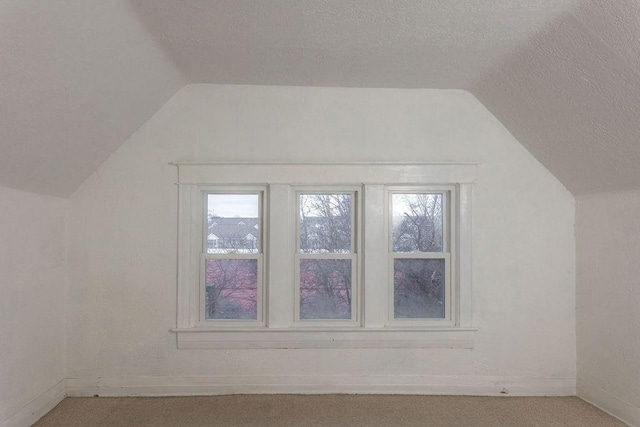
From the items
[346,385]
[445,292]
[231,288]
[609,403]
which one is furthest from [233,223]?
[609,403]

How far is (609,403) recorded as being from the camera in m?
3.47

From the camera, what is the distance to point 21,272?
124 inches

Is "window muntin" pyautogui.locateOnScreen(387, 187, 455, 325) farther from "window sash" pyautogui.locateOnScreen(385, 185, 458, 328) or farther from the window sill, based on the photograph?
the window sill

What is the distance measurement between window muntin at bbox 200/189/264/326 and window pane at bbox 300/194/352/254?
0.36m

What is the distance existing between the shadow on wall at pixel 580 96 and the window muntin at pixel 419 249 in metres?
0.83

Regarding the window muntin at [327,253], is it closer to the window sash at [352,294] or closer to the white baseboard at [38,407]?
the window sash at [352,294]

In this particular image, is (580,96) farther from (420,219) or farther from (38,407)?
(38,407)

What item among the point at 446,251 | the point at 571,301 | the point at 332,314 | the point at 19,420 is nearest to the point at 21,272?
the point at 19,420

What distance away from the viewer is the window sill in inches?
149

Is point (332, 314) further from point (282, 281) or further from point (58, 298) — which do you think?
point (58, 298)

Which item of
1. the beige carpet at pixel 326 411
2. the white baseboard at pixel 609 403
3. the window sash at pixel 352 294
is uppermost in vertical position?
the window sash at pixel 352 294

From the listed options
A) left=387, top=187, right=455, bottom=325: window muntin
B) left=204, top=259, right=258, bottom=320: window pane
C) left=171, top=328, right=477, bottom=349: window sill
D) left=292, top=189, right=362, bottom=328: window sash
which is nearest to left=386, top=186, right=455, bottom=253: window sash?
left=387, top=187, right=455, bottom=325: window muntin

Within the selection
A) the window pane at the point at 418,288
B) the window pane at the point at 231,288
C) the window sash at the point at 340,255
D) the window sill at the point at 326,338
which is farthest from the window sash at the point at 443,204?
the window pane at the point at 231,288

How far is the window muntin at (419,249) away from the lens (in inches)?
156
